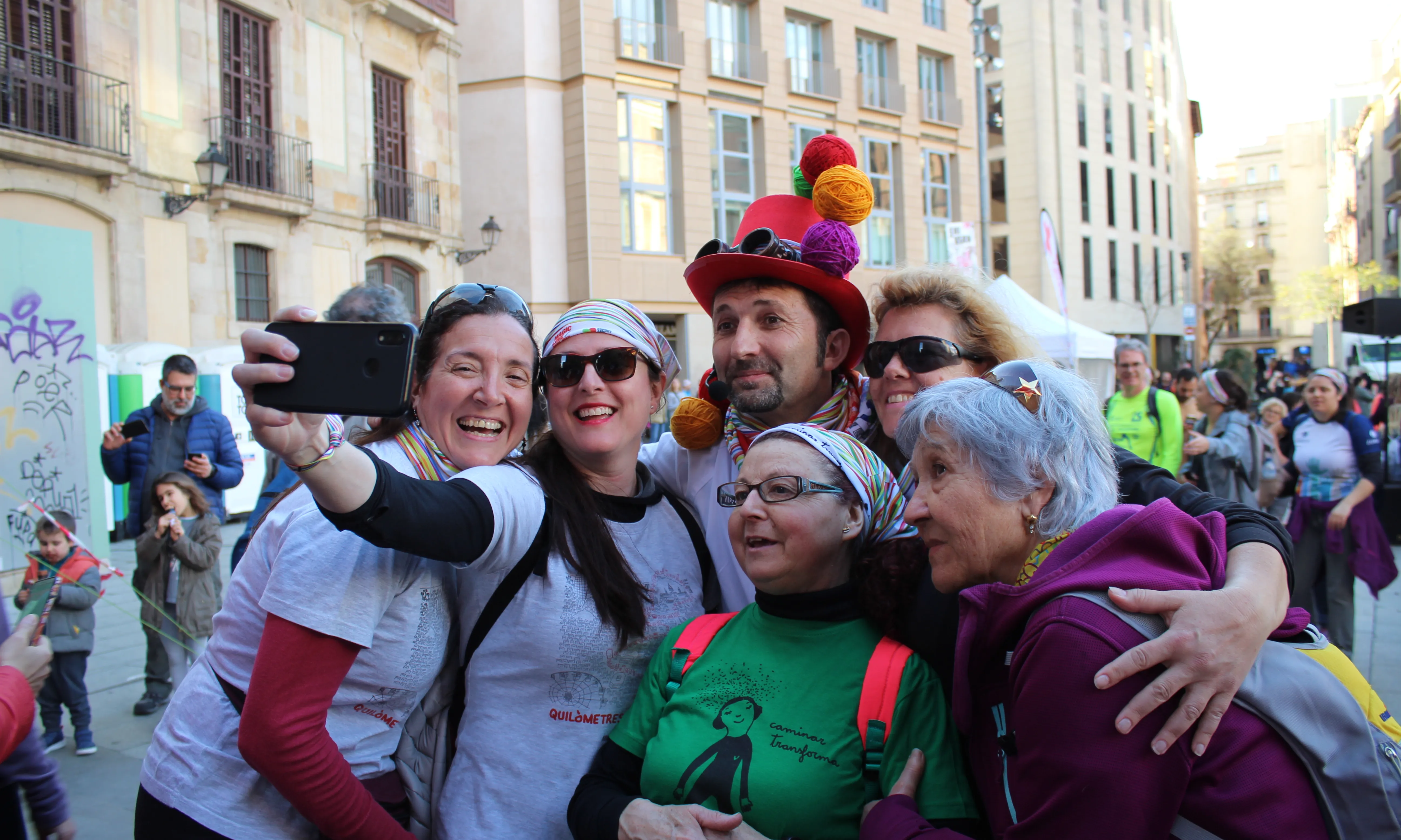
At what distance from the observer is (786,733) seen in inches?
75.3

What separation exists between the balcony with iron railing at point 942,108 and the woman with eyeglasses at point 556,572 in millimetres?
29259

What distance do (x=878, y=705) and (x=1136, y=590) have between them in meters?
0.66

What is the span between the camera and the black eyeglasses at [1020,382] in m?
1.75

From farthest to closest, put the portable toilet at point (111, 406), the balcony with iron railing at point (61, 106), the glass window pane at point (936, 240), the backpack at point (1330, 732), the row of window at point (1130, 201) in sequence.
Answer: the row of window at point (1130, 201) < the glass window pane at point (936, 240) < the balcony with iron railing at point (61, 106) < the portable toilet at point (111, 406) < the backpack at point (1330, 732)

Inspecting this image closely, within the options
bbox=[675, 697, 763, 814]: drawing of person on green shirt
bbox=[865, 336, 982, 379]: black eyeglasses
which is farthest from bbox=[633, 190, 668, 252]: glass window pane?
bbox=[675, 697, 763, 814]: drawing of person on green shirt

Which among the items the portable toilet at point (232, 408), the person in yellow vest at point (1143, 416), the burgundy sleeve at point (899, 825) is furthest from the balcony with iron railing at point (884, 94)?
the burgundy sleeve at point (899, 825)

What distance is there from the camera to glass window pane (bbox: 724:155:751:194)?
24922 mm

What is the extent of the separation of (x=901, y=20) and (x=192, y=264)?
22.8 m

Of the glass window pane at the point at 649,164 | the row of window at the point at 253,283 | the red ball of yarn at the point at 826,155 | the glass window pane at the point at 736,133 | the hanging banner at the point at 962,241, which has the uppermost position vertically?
the glass window pane at the point at 736,133

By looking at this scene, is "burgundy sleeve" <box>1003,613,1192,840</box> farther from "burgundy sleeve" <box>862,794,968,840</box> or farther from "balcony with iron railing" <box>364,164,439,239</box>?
"balcony with iron railing" <box>364,164,439,239</box>

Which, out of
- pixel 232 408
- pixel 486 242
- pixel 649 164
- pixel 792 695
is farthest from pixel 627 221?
pixel 792 695

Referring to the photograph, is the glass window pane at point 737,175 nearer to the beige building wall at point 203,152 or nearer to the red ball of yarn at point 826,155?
the beige building wall at point 203,152

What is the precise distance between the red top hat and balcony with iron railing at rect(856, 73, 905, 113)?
2628 centimetres

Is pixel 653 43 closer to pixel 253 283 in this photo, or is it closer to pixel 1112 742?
pixel 253 283
